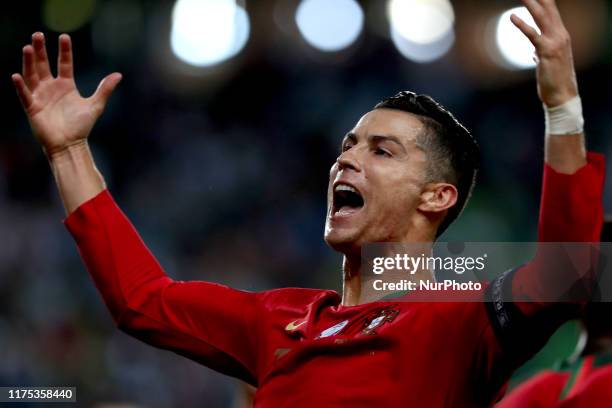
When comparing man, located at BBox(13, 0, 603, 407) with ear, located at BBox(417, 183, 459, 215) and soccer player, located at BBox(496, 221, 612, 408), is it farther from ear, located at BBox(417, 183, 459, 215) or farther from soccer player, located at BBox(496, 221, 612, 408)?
soccer player, located at BBox(496, 221, 612, 408)

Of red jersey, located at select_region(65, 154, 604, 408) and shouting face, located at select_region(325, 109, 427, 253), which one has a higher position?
shouting face, located at select_region(325, 109, 427, 253)

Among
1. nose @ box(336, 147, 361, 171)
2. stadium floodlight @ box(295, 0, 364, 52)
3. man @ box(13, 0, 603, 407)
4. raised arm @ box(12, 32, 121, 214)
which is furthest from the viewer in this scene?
stadium floodlight @ box(295, 0, 364, 52)

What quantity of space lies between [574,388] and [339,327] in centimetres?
63

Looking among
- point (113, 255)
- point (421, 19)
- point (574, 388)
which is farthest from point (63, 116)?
point (421, 19)

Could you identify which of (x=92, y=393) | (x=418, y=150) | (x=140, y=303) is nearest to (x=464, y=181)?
(x=418, y=150)

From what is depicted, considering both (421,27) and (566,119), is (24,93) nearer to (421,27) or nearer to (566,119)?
(566,119)

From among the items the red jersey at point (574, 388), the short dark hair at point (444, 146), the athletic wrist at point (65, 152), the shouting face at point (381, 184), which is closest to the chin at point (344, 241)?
the shouting face at point (381, 184)

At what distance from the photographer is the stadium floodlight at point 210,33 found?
27.5 ft

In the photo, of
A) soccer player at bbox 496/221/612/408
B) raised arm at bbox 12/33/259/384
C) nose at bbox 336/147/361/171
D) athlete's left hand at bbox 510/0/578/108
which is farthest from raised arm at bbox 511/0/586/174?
raised arm at bbox 12/33/259/384

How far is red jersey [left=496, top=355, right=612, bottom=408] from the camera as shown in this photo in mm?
2305

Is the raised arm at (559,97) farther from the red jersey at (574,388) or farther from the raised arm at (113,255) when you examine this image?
the raised arm at (113,255)

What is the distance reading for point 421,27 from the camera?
825cm

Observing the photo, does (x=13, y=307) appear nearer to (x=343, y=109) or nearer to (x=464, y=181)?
(x=343, y=109)

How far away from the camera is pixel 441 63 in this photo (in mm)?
7973
